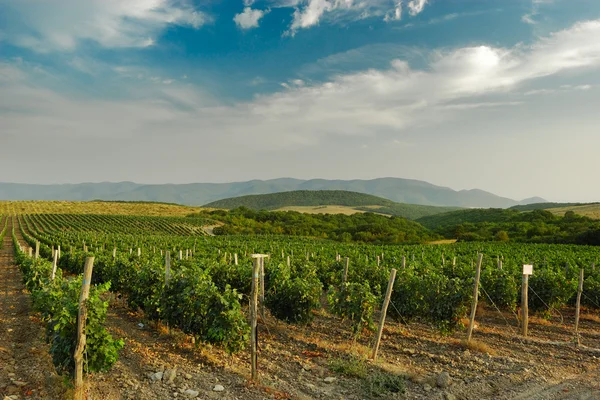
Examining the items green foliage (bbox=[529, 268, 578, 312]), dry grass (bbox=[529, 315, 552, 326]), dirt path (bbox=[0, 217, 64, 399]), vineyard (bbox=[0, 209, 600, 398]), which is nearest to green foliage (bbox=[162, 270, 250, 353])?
vineyard (bbox=[0, 209, 600, 398])

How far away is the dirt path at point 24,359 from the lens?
699 cm

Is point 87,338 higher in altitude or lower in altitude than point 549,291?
higher

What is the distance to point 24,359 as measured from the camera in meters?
8.58

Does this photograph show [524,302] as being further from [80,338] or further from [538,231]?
[538,231]

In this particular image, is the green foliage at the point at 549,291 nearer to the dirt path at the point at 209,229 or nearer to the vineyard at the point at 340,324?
the vineyard at the point at 340,324

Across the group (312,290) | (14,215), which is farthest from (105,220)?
(312,290)

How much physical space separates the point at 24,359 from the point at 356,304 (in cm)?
841

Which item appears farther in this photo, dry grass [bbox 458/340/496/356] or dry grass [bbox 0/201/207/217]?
dry grass [bbox 0/201/207/217]

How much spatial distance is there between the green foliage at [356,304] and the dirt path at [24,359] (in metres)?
6.99

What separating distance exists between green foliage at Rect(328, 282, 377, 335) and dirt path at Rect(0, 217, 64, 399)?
22.9 feet

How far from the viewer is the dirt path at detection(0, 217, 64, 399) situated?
275 inches

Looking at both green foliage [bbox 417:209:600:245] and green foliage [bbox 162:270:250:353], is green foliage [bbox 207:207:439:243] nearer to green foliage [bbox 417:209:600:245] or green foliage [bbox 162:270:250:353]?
green foliage [bbox 417:209:600:245]

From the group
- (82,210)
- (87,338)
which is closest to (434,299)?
(87,338)

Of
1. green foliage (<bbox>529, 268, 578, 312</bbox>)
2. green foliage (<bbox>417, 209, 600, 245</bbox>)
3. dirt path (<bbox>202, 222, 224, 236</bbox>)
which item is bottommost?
dirt path (<bbox>202, 222, 224, 236</bbox>)
